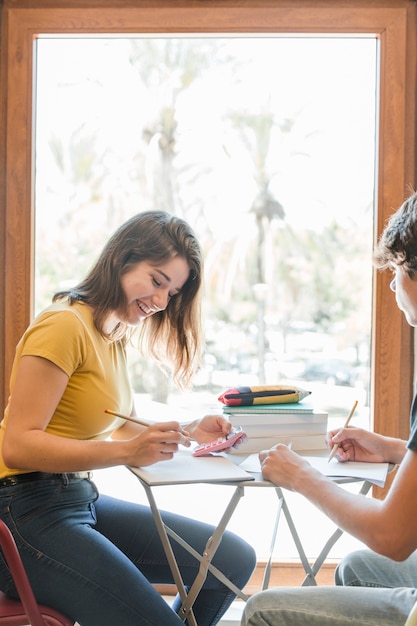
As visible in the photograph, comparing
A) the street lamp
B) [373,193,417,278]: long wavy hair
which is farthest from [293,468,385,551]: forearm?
the street lamp

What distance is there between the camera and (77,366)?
1687 mm

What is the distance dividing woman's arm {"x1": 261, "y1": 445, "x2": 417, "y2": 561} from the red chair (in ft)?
1.75

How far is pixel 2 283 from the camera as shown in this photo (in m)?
2.57

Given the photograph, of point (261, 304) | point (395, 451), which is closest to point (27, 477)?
point (395, 451)

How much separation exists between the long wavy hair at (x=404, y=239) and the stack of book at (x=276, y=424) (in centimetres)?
54

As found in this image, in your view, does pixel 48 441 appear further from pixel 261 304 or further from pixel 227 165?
pixel 227 165

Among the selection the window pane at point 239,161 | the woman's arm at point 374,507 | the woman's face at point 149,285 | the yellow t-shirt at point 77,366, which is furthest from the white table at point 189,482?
the window pane at point 239,161

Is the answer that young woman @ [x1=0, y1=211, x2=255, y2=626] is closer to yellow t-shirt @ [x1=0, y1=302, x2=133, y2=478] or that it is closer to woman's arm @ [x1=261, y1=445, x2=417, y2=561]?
yellow t-shirt @ [x1=0, y1=302, x2=133, y2=478]

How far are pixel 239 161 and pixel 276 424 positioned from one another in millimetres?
1090

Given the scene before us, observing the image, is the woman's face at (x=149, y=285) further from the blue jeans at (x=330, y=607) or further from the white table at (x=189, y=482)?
the blue jeans at (x=330, y=607)

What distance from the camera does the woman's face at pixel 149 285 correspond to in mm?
1867

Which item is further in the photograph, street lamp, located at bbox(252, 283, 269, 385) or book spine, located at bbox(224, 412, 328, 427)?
street lamp, located at bbox(252, 283, 269, 385)

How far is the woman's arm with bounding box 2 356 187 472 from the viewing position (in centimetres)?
155

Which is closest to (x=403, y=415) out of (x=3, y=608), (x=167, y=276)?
(x=167, y=276)
